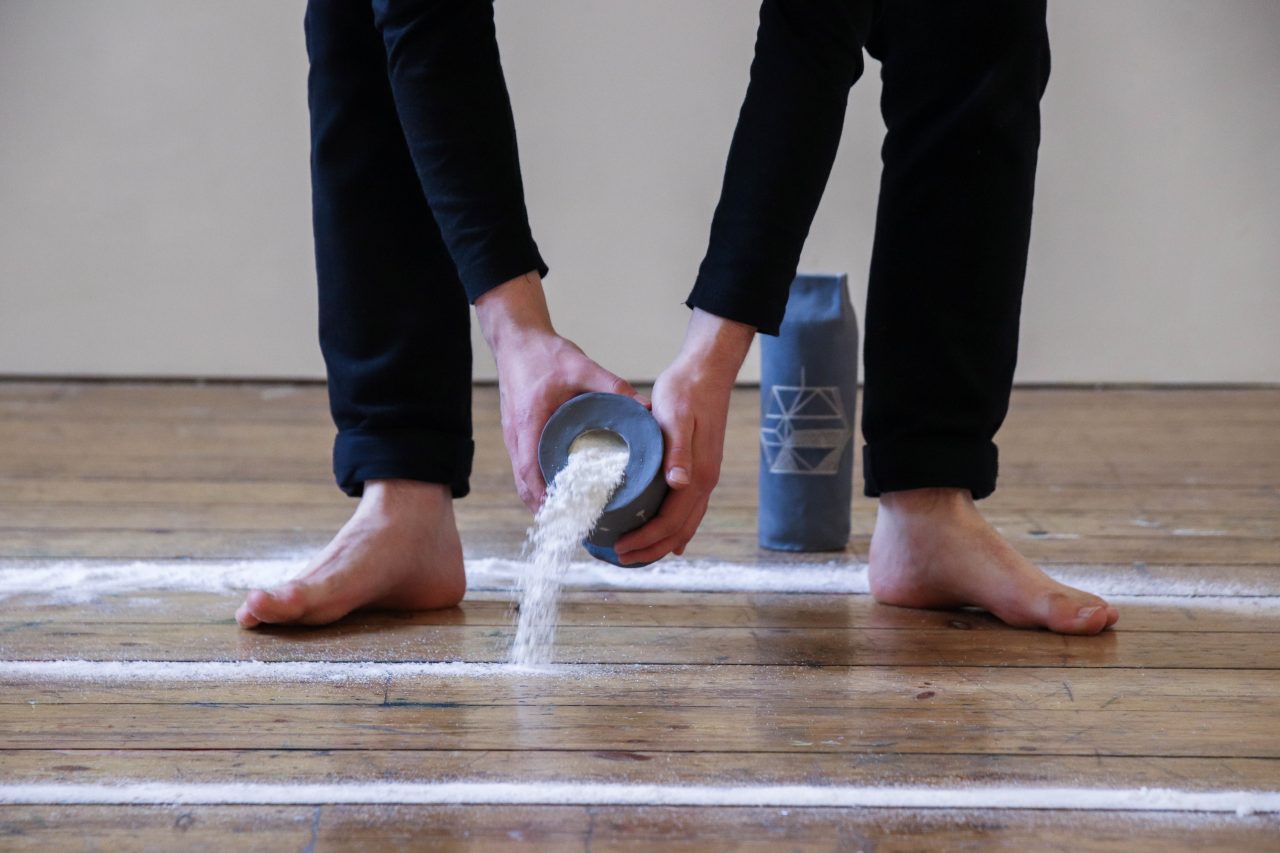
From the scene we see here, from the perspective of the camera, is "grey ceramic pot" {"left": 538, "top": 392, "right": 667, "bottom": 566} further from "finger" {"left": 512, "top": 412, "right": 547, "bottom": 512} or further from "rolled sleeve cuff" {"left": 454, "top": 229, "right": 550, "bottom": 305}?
"rolled sleeve cuff" {"left": 454, "top": 229, "right": 550, "bottom": 305}

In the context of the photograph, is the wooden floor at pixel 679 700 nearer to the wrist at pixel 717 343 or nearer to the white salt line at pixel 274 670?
the white salt line at pixel 274 670

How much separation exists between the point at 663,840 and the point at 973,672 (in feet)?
1.33

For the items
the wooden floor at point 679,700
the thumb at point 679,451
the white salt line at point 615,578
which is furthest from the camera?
the white salt line at point 615,578

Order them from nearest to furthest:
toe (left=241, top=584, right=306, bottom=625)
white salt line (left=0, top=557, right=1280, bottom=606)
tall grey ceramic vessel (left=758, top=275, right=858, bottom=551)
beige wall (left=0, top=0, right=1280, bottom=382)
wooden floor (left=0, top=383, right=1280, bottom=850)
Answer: wooden floor (left=0, top=383, right=1280, bottom=850) → toe (left=241, top=584, right=306, bottom=625) → white salt line (left=0, top=557, right=1280, bottom=606) → tall grey ceramic vessel (left=758, top=275, right=858, bottom=551) → beige wall (left=0, top=0, right=1280, bottom=382)

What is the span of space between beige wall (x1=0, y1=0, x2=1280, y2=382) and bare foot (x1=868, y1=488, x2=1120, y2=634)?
1.56m

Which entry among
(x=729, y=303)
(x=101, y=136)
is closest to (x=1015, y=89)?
(x=729, y=303)

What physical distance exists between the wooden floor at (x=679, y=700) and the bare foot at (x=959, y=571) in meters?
0.02

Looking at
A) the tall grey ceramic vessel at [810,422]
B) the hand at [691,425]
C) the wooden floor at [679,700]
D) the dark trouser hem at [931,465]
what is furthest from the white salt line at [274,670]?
the tall grey ceramic vessel at [810,422]

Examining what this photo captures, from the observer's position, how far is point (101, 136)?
2.80 meters

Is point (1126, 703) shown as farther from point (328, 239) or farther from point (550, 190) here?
point (550, 190)

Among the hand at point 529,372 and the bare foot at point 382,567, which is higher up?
the hand at point 529,372

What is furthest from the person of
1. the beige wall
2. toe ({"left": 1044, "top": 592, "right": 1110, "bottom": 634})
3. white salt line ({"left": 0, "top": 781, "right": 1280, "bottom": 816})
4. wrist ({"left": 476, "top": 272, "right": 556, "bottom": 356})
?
the beige wall

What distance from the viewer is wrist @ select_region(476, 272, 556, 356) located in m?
1.08

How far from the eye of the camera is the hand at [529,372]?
105 cm
